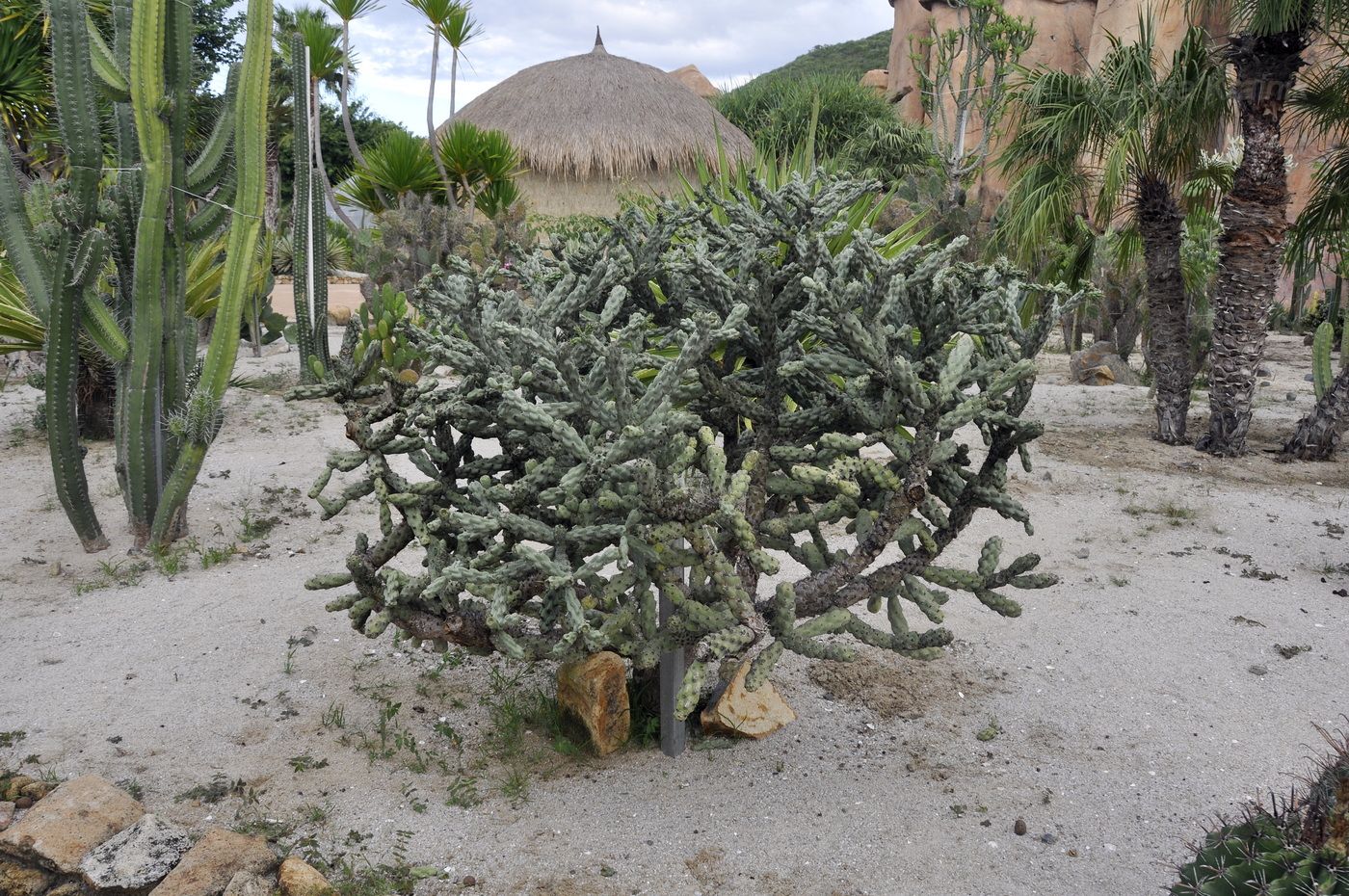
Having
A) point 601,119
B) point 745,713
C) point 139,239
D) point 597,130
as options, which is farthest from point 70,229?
point 601,119

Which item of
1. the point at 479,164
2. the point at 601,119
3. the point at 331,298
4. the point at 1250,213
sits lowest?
the point at 331,298

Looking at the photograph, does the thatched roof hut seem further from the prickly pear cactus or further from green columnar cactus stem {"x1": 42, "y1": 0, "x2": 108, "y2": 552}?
the prickly pear cactus

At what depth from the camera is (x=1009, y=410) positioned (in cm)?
283

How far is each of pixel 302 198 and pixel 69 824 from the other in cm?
528

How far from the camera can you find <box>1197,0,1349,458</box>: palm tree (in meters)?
7.28

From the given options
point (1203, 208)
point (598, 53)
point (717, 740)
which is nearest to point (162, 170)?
point (717, 740)

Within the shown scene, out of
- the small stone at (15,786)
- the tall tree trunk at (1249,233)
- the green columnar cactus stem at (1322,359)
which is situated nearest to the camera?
the small stone at (15,786)

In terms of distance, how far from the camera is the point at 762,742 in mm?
3389

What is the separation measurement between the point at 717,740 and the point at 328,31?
39.5 ft

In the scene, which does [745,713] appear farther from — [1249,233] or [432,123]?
[432,123]

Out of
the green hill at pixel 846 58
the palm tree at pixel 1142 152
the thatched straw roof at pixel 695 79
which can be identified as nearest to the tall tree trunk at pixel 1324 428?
the palm tree at pixel 1142 152

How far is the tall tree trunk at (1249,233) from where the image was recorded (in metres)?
7.39

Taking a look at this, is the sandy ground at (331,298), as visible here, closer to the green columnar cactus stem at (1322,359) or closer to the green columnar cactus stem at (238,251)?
the green columnar cactus stem at (238,251)

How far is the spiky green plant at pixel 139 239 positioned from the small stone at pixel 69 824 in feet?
8.21
